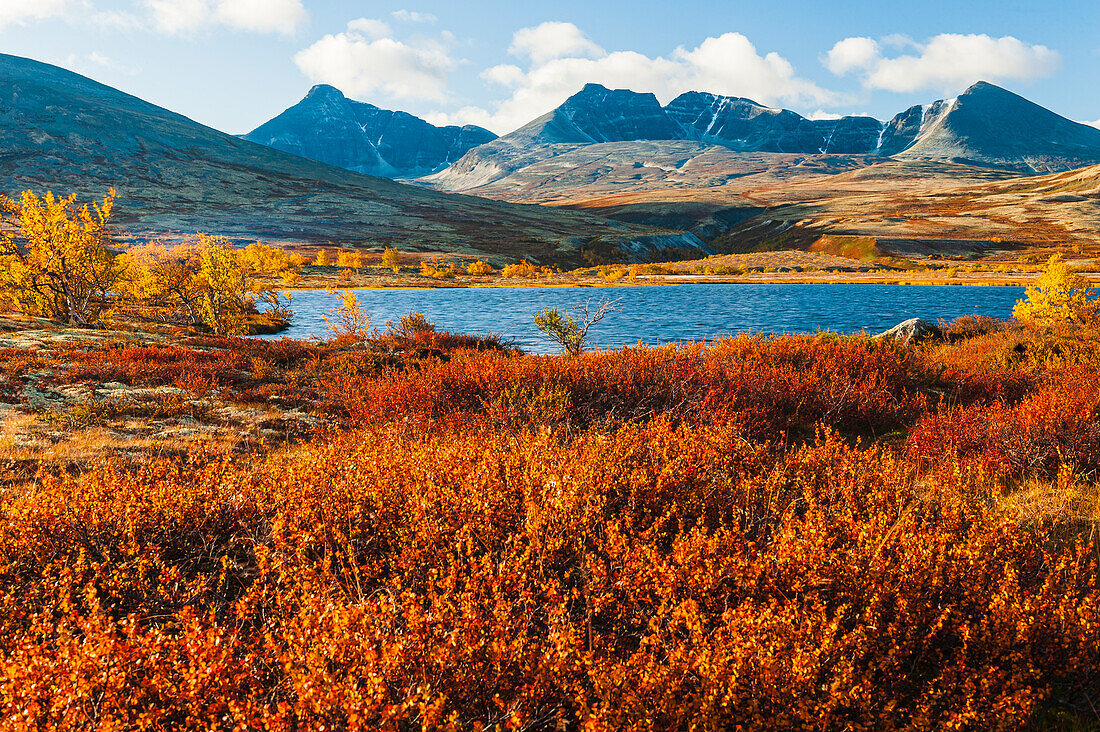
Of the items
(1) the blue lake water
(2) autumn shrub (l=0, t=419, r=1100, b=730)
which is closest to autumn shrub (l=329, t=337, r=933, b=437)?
(2) autumn shrub (l=0, t=419, r=1100, b=730)

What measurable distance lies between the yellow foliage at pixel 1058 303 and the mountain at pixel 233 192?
8493 centimetres

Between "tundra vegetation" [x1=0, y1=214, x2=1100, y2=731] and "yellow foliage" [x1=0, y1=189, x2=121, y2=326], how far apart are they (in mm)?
20029

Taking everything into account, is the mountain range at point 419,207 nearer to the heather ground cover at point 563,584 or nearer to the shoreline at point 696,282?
the shoreline at point 696,282

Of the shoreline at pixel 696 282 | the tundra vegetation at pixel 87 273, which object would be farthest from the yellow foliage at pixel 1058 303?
the shoreline at pixel 696 282

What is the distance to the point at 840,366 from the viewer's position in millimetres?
10297

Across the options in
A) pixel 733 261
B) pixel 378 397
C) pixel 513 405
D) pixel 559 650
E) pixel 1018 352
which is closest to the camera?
pixel 559 650

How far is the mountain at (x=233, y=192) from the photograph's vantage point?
360 ft

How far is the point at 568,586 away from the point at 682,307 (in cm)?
4520

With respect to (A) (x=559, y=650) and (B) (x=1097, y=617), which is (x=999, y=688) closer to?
(B) (x=1097, y=617)

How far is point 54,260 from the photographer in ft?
67.8

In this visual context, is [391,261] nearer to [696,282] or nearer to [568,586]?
[696,282]

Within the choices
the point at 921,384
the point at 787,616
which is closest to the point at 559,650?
the point at 787,616

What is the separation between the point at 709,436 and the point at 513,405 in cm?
330

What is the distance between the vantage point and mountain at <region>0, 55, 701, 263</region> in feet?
360
